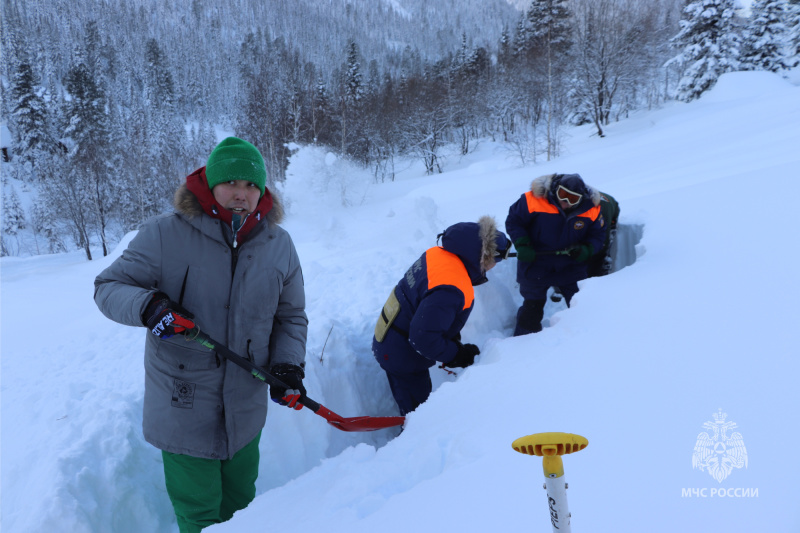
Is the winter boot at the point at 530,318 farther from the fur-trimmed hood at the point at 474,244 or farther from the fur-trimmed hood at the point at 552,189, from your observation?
the fur-trimmed hood at the point at 474,244

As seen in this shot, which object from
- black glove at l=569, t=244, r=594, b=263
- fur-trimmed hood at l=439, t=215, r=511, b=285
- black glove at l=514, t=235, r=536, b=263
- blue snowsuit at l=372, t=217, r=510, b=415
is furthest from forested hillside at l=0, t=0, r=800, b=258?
black glove at l=569, t=244, r=594, b=263

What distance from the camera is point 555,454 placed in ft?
2.78

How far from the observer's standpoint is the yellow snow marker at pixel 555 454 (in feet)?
2.78

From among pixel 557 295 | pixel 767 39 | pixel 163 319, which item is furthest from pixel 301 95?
pixel 767 39

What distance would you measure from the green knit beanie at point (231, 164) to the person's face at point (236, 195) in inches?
1.3

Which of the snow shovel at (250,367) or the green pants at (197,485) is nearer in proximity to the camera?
the snow shovel at (250,367)

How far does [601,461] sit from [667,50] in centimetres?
4100

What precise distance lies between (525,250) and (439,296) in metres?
1.71

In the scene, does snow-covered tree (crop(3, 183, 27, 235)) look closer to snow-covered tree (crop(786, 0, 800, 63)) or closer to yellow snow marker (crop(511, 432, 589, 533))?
yellow snow marker (crop(511, 432, 589, 533))

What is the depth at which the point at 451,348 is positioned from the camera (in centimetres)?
278

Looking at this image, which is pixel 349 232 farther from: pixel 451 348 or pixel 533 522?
pixel 533 522

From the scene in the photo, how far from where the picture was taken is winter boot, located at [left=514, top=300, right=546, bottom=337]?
4.15m

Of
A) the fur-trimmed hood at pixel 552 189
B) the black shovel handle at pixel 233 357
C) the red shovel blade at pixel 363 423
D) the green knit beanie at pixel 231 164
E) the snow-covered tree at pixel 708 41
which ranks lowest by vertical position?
the red shovel blade at pixel 363 423

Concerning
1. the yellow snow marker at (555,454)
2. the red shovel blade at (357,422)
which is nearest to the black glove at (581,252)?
the red shovel blade at (357,422)
